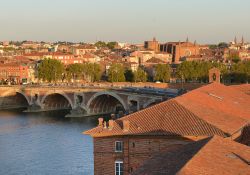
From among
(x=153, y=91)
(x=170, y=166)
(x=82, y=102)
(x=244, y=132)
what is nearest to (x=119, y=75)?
(x=82, y=102)

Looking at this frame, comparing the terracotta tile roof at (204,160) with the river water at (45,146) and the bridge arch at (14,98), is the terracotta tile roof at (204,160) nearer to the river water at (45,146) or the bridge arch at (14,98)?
the river water at (45,146)

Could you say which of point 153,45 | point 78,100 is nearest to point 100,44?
point 153,45

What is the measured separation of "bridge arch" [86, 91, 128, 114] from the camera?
177 feet

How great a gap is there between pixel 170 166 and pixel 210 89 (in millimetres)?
16881

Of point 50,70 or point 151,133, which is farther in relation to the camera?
point 50,70

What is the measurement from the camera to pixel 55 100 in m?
60.8

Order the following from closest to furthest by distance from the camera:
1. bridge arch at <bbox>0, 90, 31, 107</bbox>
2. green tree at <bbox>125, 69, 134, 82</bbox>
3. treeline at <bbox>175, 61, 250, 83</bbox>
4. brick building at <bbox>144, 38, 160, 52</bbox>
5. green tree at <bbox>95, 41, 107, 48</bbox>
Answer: bridge arch at <bbox>0, 90, 31, 107</bbox>
treeline at <bbox>175, 61, 250, 83</bbox>
green tree at <bbox>125, 69, 134, 82</bbox>
brick building at <bbox>144, 38, 160, 52</bbox>
green tree at <bbox>95, 41, 107, 48</bbox>

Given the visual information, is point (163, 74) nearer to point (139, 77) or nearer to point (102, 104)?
point (139, 77)

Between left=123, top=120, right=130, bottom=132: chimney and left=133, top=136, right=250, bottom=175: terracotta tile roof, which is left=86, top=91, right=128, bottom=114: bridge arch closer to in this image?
left=123, top=120, right=130, bottom=132: chimney

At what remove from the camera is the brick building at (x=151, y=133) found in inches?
684

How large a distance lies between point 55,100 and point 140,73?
18.9 metres

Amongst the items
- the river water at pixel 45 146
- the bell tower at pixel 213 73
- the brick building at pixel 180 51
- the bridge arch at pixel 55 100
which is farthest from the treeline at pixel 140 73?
the brick building at pixel 180 51

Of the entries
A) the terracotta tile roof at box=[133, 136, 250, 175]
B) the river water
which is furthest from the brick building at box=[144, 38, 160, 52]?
the terracotta tile roof at box=[133, 136, 250, 175]

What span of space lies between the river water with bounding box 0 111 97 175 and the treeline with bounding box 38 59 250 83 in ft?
82.5
